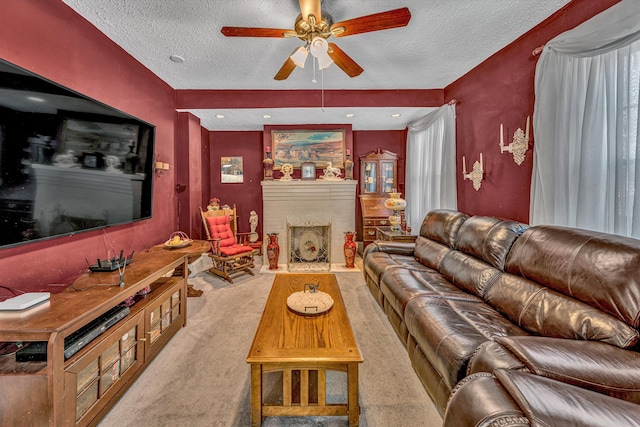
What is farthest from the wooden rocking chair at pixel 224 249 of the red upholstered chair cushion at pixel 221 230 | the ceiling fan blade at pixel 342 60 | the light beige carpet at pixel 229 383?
the ceiling fan blade at pixel 342 60

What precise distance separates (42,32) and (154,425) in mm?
2749

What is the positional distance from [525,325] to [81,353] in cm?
253

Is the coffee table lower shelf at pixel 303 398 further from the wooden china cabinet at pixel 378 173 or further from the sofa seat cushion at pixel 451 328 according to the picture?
the wooden china cabinet at pixel 378 173

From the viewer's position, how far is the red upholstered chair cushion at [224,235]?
3867mm

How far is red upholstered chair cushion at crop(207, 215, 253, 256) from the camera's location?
12.7ft

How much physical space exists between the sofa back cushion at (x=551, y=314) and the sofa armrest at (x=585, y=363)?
0.30 feet

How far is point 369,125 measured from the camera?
16.2 feet

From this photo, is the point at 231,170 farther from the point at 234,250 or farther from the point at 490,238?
the point at 490,238

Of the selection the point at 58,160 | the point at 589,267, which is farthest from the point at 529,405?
the point at 58,160

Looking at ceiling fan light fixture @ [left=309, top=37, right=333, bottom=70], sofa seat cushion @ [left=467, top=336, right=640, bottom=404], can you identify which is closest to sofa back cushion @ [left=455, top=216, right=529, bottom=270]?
sofa seat cushion @ [left=467, top=336, right=640, bottom=404]

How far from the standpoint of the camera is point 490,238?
2172mm

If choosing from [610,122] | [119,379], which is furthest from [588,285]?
[119,379]

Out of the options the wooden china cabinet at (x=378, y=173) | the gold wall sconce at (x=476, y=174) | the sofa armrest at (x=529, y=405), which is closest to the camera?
the sofa armrest at (x=529, y=405)

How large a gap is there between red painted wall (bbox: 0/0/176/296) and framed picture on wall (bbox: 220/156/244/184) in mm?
2044
